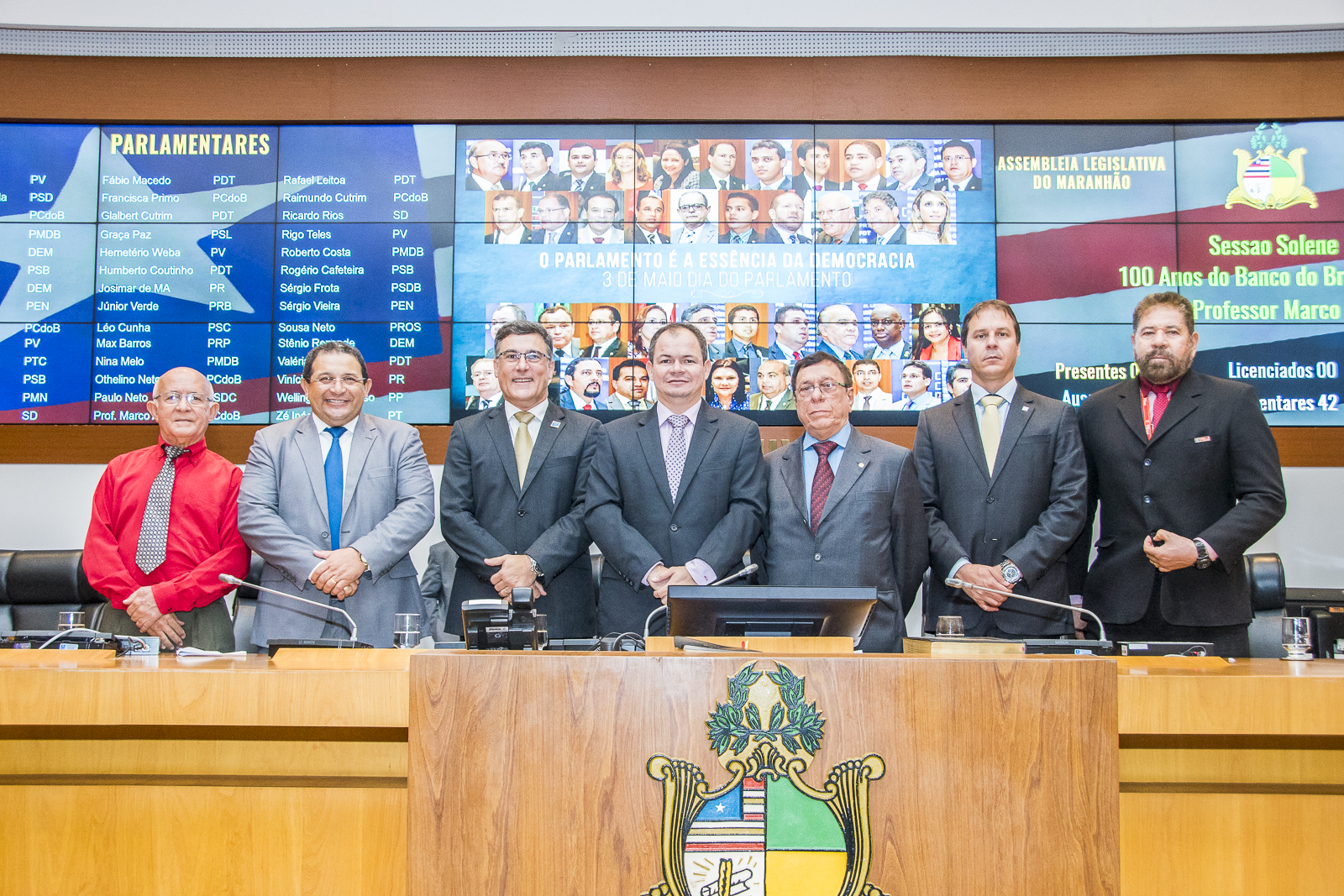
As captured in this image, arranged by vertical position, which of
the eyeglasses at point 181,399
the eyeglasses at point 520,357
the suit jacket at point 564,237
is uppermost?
the suit jacket at point 564,237

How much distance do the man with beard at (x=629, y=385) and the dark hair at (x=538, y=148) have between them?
1012 millimetres

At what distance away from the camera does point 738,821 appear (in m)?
1.41

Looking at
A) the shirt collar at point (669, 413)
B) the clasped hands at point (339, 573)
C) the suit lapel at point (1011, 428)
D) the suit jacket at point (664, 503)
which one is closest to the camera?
the clasped hands at point (339, 573)

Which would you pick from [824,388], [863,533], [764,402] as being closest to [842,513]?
[863,533]

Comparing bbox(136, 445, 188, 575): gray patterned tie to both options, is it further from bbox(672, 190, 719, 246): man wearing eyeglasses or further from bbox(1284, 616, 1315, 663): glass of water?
bbox(1284, 616, 1315, 663): glass of water

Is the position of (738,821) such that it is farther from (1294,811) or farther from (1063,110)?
(1063,110)

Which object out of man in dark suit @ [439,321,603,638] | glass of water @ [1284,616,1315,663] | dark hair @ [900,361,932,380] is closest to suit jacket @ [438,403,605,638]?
man in dark suit @ [439,321,603,638]

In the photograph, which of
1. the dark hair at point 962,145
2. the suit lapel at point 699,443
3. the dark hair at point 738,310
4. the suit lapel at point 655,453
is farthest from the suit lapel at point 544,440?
the dark hair at point 962,145

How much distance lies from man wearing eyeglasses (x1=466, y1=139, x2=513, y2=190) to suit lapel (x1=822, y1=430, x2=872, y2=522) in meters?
2.15

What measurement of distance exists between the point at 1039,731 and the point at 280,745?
4.40 feet

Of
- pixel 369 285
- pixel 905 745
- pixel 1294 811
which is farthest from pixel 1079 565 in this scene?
pixel 369 285

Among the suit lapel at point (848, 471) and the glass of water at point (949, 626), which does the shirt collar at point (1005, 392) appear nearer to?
the suit lapel at point (848, 471)

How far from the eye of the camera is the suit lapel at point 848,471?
3074mm

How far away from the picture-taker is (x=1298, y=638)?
2441 millimetres
